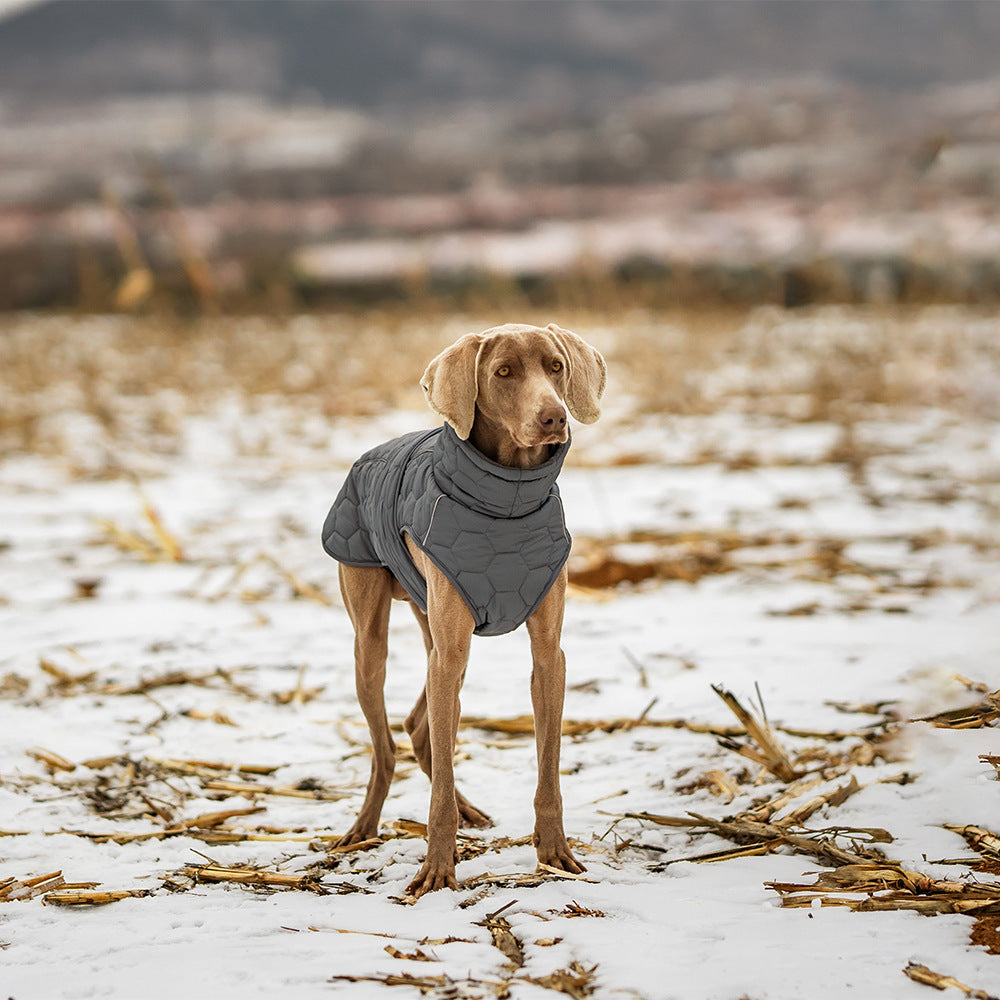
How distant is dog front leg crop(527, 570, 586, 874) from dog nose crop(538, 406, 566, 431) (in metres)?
0.50

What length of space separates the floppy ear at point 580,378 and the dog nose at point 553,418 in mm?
262

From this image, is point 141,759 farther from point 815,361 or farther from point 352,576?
point 815,361

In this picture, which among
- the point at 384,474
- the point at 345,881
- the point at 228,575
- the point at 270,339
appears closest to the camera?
the point at 345,881

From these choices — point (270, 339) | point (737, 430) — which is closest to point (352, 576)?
point (737, 430)

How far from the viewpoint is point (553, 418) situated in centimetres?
258

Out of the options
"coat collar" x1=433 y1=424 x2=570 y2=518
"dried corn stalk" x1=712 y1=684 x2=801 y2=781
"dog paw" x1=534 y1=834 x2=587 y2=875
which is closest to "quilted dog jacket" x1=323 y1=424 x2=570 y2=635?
"coat collar" x1=433 y1=424 x2=570 y2=518

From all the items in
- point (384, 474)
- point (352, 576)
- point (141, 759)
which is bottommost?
point (141, 759)

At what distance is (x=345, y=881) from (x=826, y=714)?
186 centimetres

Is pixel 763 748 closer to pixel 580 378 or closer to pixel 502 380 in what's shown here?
pixel 580 378

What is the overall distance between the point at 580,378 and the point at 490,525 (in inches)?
18.9

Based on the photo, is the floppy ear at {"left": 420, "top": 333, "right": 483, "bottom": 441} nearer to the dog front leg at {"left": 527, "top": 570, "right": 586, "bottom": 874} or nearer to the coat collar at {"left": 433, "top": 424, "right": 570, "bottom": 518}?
the coat collar at {"left": 433, "top": 424, "right": 570, "bottom": 518}

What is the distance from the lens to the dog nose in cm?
258

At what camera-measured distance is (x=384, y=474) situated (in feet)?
10.3

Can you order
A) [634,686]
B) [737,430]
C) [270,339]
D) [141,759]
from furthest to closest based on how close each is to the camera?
[270,339], [737,430], [634,686], [141,759]
